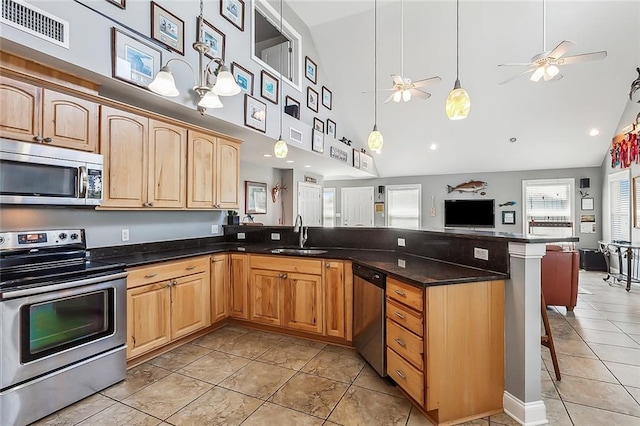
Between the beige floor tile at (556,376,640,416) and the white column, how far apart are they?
0.43 metres

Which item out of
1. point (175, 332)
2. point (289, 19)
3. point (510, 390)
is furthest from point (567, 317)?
point (289, 19)

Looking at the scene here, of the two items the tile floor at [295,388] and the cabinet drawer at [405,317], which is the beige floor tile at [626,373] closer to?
the tile floor at [295,388]

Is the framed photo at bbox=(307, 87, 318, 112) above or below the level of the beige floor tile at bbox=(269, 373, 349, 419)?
above

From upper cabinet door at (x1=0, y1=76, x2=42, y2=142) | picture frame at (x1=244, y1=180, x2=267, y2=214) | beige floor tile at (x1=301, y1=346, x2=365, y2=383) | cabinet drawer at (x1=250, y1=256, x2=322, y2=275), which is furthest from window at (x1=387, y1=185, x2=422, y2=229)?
upper cabinet door at (x1=0, y1=76, x2=42, y2=142)

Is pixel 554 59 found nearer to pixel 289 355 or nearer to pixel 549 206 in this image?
pixel 289 355

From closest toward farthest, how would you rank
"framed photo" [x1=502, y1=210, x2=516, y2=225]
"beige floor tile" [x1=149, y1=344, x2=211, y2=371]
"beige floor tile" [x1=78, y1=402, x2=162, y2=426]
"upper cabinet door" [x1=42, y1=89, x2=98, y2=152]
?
1. "beige floor tile" [x1=78, y1=402, x2=162, y2=426]
2. "upper cabinet door" [x1=42, y1=89, x2=98, y2=152]
3. "beige floor tile" [x1=149, y1=344, x2=211, y2=371]
4. "framed photo" [x1=502, y1=210, x2=516, y2=225]

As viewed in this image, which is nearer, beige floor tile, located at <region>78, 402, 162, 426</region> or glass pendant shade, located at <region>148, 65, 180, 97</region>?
beige floor tile, located at <region>78, 402, 162, 426</region>

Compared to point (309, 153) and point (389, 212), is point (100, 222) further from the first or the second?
point (389, 212)

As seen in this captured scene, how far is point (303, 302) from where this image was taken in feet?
10.2

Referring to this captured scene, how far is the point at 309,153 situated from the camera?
5426 mm

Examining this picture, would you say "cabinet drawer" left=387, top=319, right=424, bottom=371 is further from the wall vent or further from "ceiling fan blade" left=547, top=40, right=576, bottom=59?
"ceiling fan blade" left=547, top=40, right=576, bottom=59

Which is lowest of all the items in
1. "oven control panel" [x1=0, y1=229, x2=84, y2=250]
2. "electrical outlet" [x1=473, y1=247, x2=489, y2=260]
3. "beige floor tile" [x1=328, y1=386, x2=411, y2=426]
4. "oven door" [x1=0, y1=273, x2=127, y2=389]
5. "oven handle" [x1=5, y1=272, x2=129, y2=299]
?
"beige floor tile" [x1=328, y1=386, x2=411, y2=426]

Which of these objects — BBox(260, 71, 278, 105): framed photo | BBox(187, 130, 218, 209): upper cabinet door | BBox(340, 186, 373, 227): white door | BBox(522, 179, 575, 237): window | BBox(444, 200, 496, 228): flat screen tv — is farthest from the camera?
BBox(340, 186, 373, 227): white door

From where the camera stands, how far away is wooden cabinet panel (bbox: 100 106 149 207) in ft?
8.23
